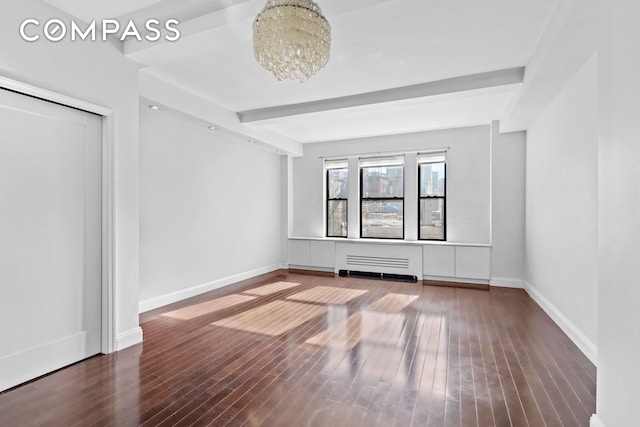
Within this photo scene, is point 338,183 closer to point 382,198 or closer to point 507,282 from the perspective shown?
point 382,198

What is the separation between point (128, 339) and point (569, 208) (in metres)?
4.76

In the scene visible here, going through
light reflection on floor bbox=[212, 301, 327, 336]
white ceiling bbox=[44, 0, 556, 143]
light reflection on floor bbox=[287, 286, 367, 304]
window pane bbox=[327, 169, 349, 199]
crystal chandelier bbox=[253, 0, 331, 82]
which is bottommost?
light reflection on floor bbox=[287, 286, 367, 304]

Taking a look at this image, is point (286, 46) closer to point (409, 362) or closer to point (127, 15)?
point (127, 15)

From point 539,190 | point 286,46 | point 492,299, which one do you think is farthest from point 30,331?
point 539,190

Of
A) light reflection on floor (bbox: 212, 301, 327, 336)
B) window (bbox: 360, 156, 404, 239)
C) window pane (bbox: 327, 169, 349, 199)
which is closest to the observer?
light reflection on floor (bbox: 212, 301, 327, 336)

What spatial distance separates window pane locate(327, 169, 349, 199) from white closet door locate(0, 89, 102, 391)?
205 inches

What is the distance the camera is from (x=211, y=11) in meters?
2.67

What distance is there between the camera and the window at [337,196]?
299 inches

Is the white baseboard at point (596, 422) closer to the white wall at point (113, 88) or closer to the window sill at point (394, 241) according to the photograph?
the white wall at point (113, 88)

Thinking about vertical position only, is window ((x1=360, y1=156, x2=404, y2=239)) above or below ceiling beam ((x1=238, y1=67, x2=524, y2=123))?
below

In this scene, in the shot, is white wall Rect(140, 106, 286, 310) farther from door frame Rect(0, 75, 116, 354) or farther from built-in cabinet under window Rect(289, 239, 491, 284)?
door frame Rect(0, 75, 116, 354)

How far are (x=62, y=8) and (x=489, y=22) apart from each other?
11.8ft

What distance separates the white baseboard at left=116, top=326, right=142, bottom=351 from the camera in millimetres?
3133

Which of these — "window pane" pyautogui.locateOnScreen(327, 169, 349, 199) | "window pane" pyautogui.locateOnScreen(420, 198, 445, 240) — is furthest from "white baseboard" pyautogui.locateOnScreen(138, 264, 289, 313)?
"window pane" pyautogui.locateOnScreen(420, 198, 445, 240)
